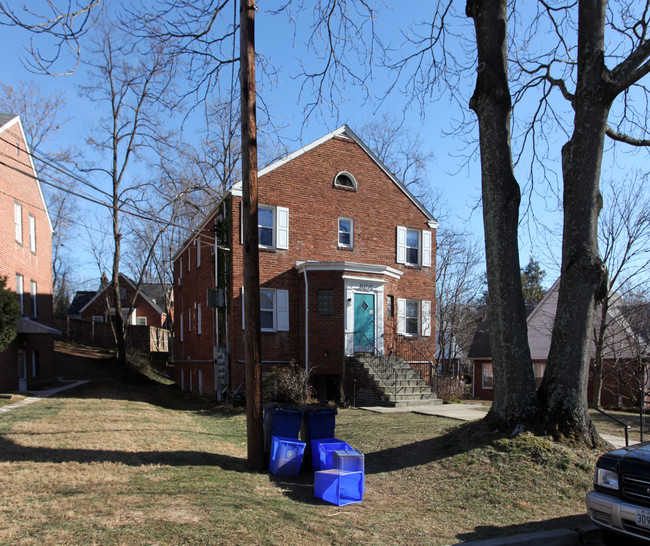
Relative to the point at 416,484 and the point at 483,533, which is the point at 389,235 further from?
the point at 483,533

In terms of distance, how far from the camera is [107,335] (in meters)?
40.2

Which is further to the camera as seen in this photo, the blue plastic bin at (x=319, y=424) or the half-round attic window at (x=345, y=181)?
the half-round attic window at (x=345, y=181)

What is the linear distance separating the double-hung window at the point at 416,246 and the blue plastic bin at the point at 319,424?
13807 mm

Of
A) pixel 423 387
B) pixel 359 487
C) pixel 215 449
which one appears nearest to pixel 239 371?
A: pixel 423 387

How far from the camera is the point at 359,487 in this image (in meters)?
6.42

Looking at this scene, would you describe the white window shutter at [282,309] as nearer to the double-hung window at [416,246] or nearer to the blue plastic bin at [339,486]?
the double-hung window at [416,246]

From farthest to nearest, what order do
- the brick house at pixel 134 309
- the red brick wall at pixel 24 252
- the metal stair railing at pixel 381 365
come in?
the brick house at pixel 134 309 < the red brick wall at pixel 24 252 < the metal stair railing at pixel 381 365

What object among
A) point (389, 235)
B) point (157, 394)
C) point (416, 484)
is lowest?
point (157, 394)

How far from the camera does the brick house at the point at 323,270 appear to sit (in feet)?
57.5

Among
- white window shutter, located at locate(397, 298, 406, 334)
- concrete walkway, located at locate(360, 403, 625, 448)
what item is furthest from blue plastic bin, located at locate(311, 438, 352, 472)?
white window shutter, located at locate(397, 298, 406, 334)

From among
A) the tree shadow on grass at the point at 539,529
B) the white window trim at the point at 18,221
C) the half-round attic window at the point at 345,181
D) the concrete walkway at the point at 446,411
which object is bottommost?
the concrete walkway at the point at 446,411

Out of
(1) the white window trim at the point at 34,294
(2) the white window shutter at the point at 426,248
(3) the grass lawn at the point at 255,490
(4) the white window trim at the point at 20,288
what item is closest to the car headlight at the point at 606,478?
(3) the grass lawn at the point at 255,490

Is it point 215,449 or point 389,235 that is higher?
point 389,235

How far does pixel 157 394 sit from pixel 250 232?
16.0 meters
